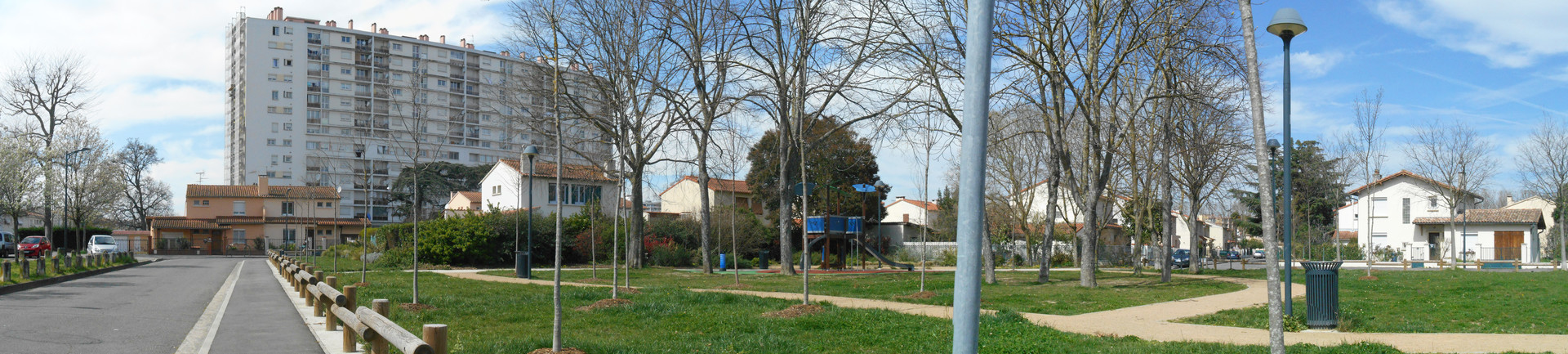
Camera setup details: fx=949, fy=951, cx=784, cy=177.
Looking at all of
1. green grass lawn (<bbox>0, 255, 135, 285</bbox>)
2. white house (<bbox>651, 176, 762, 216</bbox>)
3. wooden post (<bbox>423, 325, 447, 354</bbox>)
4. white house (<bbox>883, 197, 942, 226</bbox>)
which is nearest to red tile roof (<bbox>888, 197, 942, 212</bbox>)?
white house (<bbox>883, 197, 942, 226</bbox>)

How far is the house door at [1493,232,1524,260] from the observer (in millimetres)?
54719

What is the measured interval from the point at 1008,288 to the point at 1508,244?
168 ft

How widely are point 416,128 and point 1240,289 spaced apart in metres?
19.3

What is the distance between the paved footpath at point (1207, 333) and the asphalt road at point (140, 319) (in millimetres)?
8455

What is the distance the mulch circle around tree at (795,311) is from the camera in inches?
510

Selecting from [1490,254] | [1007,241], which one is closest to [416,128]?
[1007,241]

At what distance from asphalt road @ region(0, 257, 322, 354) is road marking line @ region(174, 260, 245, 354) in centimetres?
6

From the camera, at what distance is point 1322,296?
1221cm

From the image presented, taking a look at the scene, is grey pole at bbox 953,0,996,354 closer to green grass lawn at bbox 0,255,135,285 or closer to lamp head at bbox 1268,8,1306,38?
lamp head at bbox 1268,8,1306,38

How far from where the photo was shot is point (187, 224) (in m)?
68.6

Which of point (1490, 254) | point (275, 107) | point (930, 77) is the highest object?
point (275, 107)

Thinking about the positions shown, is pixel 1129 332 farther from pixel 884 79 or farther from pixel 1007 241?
pixel 1007 241

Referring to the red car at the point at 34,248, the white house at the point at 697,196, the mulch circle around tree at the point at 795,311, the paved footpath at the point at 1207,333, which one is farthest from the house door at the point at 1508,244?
the red car at the point at 34,248

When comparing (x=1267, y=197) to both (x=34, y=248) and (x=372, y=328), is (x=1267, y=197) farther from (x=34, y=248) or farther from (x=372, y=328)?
(x=34, y=248)
